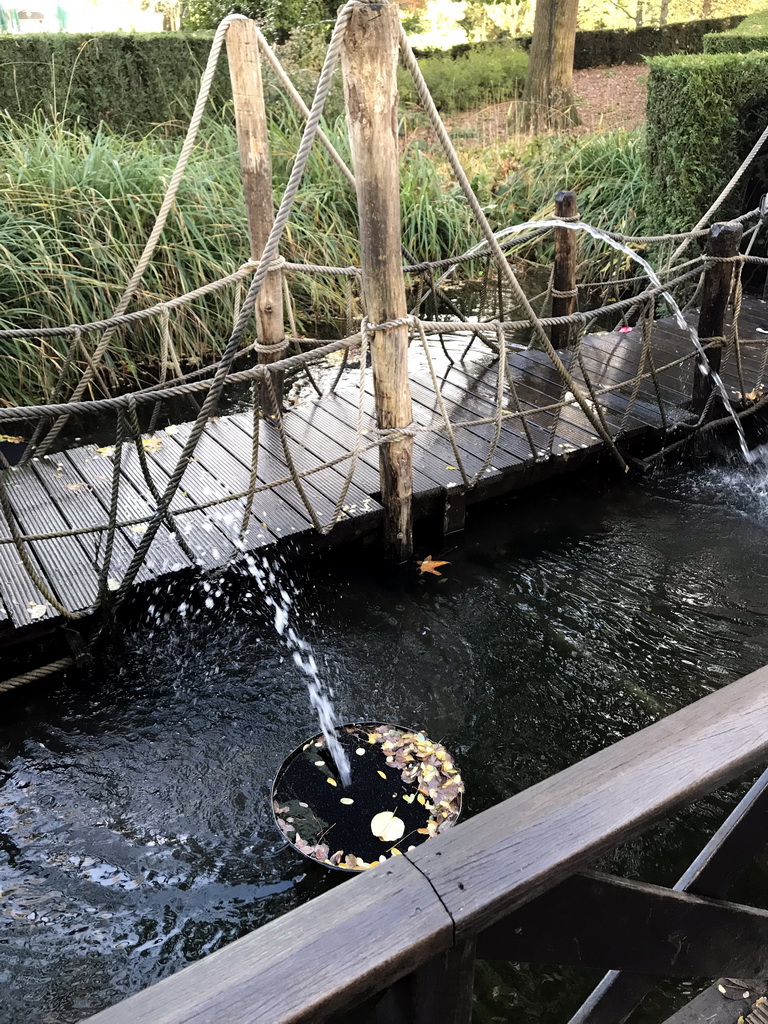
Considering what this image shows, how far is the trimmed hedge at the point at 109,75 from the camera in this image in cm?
870

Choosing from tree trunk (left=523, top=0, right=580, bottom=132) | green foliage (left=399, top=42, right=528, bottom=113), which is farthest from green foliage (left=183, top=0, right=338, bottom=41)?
→ tree trunk (left=523, top=0, right=580, bottom=132)

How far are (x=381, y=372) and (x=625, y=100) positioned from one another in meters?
13.0

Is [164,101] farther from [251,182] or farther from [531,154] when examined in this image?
[251,182]

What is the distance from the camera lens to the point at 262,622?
12.6ft

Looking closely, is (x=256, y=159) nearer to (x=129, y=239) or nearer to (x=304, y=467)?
(x=304, y=467)

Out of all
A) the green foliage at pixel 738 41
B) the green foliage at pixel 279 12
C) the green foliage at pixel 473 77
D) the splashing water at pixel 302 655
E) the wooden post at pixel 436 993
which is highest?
the green foliage at pixel 279 12

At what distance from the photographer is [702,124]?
677cm

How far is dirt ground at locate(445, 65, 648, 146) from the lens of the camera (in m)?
10.9

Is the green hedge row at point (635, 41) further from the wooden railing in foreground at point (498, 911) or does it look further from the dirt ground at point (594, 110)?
the wooden railing in foreground at point (498, 911)

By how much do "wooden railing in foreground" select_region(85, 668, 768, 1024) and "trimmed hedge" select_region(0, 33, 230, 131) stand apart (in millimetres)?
9036

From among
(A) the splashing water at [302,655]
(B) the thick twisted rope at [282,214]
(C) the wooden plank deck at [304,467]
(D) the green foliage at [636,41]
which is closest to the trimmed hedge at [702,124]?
(C) the wooden plank deck at [304,467]

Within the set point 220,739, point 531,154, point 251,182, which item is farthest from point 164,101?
point 220,739

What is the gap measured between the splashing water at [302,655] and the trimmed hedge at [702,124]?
5.37 metres

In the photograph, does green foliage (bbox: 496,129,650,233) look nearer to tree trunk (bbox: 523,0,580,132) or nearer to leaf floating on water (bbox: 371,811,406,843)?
tree trunk (bbox: 523,0,580,132)
